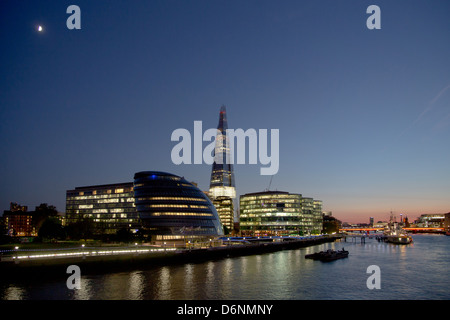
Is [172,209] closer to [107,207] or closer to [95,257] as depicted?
[107,207]

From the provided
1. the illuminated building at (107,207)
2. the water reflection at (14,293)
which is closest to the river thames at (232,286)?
the water reflection at (14,293)

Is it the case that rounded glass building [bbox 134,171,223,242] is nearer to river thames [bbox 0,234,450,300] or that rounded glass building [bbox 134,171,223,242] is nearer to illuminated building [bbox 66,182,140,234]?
illuminated building [bbox 66,182,140,234]

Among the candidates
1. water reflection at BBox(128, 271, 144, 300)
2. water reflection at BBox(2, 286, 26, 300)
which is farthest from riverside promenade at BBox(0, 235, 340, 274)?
water reflection at BBox(128, 271, 144, 300)

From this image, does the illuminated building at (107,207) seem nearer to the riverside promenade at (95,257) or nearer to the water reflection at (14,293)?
the riverside promenade at (95,257)

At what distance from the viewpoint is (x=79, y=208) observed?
166875mm

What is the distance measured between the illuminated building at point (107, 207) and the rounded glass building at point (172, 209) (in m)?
23.2

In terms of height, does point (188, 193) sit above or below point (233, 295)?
above

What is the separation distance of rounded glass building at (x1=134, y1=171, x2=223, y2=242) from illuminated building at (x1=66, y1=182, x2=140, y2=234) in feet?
76.2

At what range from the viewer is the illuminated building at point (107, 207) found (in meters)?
144

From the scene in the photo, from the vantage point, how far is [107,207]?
154125mm

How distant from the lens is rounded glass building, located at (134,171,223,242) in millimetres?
115188
